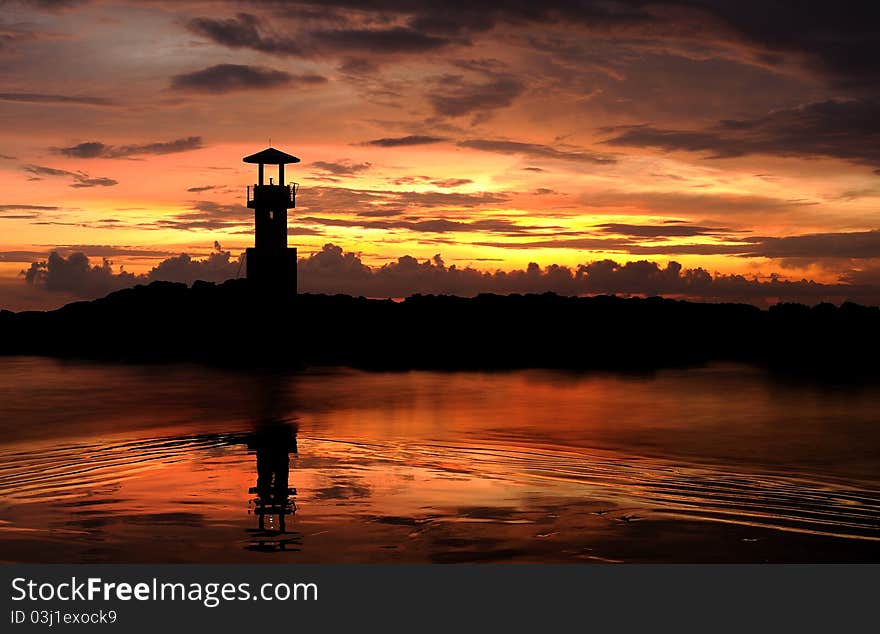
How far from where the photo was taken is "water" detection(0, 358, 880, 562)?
31.9 feet

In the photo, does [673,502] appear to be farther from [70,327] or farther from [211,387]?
[70,327]

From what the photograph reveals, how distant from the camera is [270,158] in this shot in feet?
127

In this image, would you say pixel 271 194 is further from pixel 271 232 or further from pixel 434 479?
pixel 434 479

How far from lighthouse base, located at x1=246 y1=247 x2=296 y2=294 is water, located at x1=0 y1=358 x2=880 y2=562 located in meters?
9.81

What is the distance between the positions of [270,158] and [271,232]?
3.21 metres

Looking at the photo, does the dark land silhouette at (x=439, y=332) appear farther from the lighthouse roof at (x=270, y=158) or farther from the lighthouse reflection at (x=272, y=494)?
the lighthouse reflection at (x=272, y=494)

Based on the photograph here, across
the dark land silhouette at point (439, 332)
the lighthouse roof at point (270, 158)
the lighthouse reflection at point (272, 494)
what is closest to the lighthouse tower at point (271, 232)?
the lighthouse roof at point (270, 158)

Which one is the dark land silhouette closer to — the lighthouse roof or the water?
the lighthouse roof

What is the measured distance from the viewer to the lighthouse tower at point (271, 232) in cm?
3869

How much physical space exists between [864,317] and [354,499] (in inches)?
2690

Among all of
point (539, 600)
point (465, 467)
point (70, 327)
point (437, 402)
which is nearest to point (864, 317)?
point (437, 402)

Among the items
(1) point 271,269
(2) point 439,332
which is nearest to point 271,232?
(1) point 271,269

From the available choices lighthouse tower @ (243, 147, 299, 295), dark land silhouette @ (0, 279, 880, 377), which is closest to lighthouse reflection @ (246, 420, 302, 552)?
lighthouse tower @ (243, 147, 299, 295)

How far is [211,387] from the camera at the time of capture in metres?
34.8
